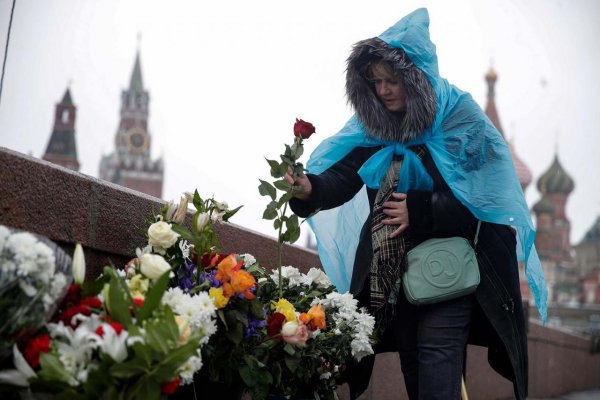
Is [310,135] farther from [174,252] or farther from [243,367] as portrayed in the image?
[243,367]

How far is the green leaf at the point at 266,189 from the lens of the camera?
9.98 ft

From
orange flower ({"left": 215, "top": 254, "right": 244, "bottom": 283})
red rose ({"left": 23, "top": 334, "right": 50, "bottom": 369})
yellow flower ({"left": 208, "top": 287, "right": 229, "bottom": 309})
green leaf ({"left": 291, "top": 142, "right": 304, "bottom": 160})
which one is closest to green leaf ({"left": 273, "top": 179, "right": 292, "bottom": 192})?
green leaf ({"left": 291, "top": 142, "right": 304, "bottom": 160})

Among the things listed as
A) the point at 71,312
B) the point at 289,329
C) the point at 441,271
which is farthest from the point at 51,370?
the point at 441,271

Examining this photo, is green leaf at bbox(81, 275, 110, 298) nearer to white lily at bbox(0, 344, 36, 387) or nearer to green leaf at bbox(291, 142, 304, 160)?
white lily at bbox(0, 344, 36, 387)

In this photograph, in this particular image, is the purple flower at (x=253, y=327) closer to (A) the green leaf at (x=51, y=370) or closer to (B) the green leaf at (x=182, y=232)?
(B) the green leaf at (x=182, y=232)

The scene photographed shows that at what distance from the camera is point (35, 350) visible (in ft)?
6.44

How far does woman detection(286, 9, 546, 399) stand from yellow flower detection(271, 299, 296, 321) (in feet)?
1.41

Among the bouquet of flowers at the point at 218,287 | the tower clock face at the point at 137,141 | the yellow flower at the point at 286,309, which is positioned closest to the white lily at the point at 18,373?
the bouquet of flowers at the point at 218,287

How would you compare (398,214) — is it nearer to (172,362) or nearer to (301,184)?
(301,184)

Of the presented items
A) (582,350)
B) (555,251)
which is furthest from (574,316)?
(582,350)

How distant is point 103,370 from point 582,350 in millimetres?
12227

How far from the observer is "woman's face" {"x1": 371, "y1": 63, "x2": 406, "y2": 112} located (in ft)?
10.9

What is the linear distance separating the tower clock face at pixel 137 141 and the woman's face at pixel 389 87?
332 feet

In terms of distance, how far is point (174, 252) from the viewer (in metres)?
2.86
